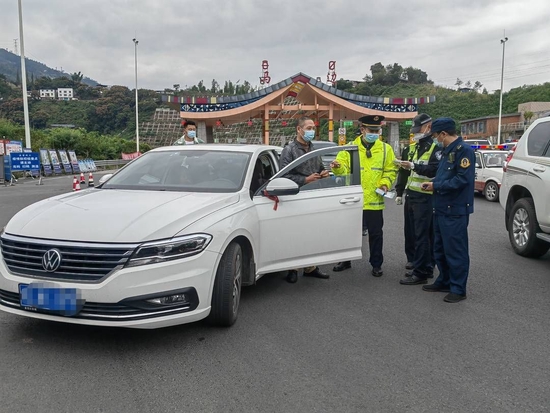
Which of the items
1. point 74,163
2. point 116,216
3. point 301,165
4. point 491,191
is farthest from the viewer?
point 74,163

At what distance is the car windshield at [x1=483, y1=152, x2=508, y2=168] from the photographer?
1396 cm

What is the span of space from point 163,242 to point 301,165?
2266 millimetres

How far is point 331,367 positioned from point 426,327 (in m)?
1.19

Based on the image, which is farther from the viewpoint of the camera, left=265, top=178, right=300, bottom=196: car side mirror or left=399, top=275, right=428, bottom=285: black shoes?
left=399, top=275, right=428, bottom=285: black shoes

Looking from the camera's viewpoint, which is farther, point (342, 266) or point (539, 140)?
point (539, 140)

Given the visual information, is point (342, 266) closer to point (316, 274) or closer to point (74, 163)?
point (316, 274)

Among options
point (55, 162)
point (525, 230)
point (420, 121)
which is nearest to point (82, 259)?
point (420, 121)

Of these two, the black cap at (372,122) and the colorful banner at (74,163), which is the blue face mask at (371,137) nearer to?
the black cap at (372,122)

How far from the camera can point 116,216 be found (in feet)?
11.4

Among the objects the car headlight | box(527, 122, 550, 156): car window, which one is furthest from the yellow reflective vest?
the car headlight

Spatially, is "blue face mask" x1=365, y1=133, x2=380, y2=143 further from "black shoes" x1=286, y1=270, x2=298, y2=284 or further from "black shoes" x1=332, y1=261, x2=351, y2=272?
"black shoes" x1=286, y1=270, x2=298, y2=284

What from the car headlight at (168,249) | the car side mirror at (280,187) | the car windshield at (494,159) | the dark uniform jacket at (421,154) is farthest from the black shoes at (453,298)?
the car windshield at (494,159)

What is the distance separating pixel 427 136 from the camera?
5266 millimetres

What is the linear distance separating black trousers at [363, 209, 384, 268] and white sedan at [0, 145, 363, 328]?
0.70m
